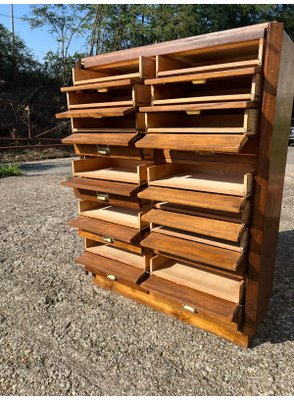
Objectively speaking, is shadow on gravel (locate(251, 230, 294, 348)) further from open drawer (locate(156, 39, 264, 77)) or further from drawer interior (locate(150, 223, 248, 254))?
open drawer (locate(156, 39, 264, 77))

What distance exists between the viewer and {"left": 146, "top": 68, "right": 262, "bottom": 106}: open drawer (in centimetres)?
225

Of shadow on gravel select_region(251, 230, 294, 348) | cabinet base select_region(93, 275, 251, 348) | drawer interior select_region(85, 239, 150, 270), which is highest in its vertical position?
drawer interior select_region(85, 239, 150, 270)

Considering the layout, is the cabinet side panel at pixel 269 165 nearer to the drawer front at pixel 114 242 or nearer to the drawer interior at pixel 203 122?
the drawer interior at pixel 203 122

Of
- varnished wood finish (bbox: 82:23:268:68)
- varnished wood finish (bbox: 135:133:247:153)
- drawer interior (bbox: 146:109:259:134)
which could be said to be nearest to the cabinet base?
varnished wood finish (bbox: 135:133:247:153)

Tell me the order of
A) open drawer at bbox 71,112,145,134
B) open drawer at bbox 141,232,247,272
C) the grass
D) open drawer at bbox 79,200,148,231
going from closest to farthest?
open drawer at bbox 141,232,247,272 → open drawer at bbox 71,112,145,134 → open drawer at bbox 79,200,148,231 → the grass

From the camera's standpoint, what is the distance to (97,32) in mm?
24406

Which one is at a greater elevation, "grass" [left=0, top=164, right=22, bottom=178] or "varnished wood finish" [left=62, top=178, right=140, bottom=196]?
"varnished wood finish" [left=62, top=178, right=140, bottom=196]

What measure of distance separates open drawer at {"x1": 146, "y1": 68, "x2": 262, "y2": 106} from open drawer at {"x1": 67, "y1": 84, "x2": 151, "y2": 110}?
7.0 inches

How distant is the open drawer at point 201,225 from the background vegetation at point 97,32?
62.9 ft

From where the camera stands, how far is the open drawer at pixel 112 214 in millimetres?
3328

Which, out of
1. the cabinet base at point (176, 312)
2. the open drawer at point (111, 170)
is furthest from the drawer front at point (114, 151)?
the cabinet base at point (176, 312)

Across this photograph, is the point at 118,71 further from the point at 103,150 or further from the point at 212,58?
the point at 212,58

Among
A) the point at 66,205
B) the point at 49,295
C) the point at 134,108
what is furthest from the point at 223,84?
the point at 66,205

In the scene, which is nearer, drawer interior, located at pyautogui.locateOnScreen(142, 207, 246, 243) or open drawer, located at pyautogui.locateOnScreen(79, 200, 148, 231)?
drawer interior, located at pyautogui.locateOnScreen(142, 207, 246, 243)
